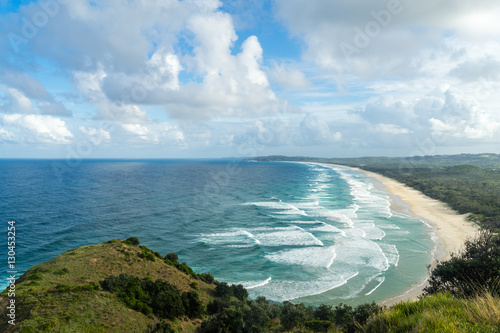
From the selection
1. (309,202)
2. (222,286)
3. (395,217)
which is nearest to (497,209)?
(395,217)

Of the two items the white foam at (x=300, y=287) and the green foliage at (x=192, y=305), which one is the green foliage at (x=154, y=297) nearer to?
the green foliage at (x=192, y=305)

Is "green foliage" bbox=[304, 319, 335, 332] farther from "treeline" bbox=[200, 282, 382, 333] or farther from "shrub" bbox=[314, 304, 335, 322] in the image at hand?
"shrub" bbox=[314, 304, 335, 322]

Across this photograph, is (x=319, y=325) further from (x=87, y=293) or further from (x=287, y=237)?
(x=287, y=237)

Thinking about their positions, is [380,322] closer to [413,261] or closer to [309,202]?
[413,261]

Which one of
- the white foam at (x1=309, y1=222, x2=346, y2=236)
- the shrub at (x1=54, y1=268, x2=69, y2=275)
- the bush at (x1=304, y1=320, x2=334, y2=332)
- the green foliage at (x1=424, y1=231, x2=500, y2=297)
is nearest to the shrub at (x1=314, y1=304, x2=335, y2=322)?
the bush at (x1=304, y1=320, x2=334, y2=332)

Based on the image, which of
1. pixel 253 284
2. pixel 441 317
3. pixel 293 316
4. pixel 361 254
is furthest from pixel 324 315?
pixel 361 254

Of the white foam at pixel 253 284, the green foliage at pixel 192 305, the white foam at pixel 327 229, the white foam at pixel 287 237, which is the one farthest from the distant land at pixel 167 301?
the white foam at pixel 327 229
